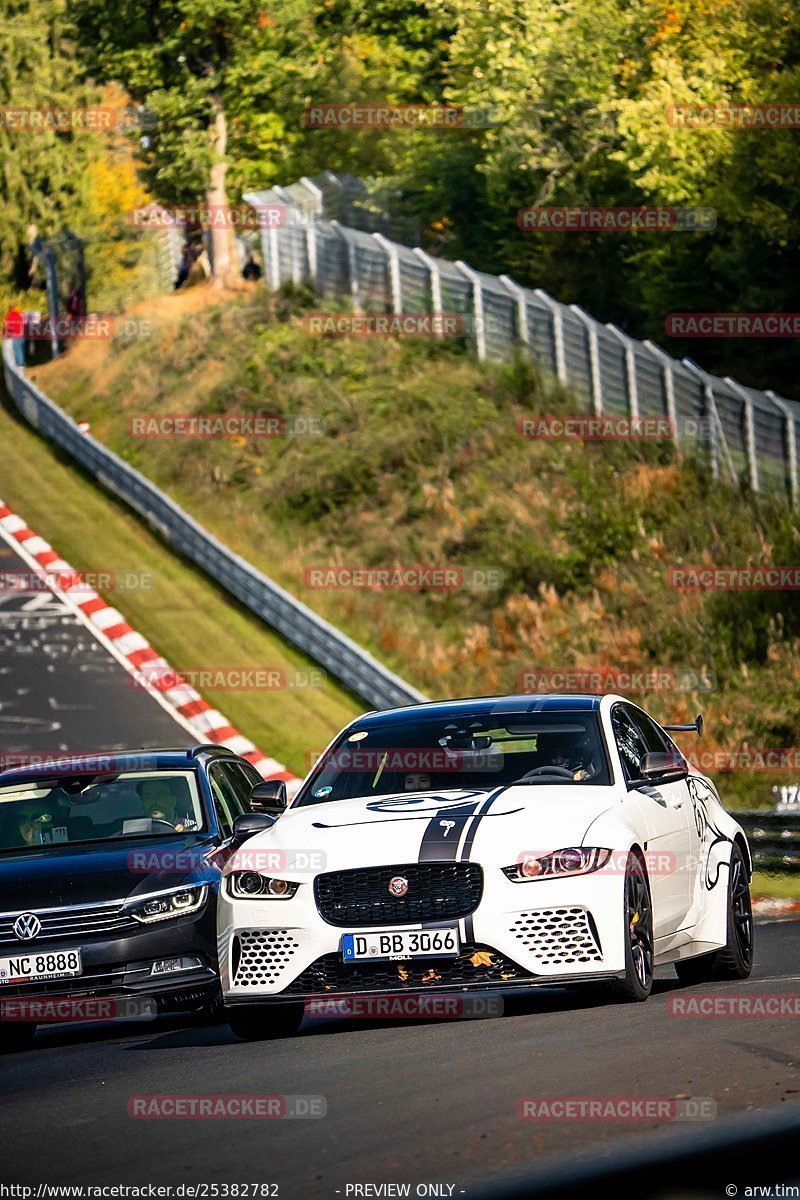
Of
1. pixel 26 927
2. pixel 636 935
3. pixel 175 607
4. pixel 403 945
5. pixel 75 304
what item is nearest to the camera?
pixel 403 945

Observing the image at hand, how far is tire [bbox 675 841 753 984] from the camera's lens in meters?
11.1

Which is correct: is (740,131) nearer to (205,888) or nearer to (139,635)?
(139,635)

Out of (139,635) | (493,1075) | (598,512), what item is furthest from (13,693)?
(493,1075)

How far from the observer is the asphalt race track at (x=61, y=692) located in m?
26.4

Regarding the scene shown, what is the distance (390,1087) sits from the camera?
25.7 ft

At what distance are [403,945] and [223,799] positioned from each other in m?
3.61

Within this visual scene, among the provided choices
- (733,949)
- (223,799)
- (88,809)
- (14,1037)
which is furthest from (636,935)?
(88,809)

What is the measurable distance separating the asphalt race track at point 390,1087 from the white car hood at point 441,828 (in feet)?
2.86

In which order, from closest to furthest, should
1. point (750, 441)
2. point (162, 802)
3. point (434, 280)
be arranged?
1. point (162, 802)
2. point (750, 441)
3. point (434, 280)

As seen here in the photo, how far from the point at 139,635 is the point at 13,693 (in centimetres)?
304

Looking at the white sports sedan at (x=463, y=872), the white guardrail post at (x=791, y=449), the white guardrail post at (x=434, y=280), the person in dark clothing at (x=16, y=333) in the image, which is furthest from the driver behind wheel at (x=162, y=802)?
the person in dark clothing at (x=16, y=333)

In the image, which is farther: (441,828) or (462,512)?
(462,512)

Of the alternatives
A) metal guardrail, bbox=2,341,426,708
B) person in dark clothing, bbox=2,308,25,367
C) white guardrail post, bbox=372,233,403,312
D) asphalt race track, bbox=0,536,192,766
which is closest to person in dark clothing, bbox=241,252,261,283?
person in dark clothing, bbox=2,308,25,367

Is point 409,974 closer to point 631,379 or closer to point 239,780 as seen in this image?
point 239,780
